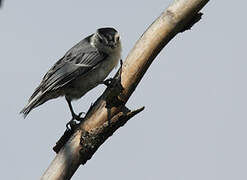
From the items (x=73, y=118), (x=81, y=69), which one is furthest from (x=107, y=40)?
(x=73, y=118)

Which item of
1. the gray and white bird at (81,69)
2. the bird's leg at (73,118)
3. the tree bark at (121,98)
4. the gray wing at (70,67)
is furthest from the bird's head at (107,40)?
the tree bark at (121,98)

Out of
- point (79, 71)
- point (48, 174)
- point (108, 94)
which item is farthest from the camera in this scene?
point (79, 71)

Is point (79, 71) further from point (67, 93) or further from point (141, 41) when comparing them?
point (141, 41)

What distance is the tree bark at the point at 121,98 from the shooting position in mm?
4484

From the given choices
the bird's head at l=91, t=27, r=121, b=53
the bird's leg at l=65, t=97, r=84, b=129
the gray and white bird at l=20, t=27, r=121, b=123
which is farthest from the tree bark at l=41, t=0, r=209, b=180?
the bird's head at l=91, t=27, r=121, b=53

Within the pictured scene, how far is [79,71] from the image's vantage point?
6809mm

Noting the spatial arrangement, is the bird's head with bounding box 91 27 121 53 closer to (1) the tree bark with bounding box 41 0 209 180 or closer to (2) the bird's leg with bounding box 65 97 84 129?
(2) the bird's leg with bounding box 65 97 84 129

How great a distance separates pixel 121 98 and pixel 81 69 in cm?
230

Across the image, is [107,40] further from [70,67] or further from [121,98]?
[121,98]

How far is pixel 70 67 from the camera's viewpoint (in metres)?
6.84

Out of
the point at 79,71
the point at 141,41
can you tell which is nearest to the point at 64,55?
the point at 79,71

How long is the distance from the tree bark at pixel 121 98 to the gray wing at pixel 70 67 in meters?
1.83

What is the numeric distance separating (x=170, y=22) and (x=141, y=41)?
34cm

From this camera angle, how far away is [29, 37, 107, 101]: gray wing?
21.7ft
